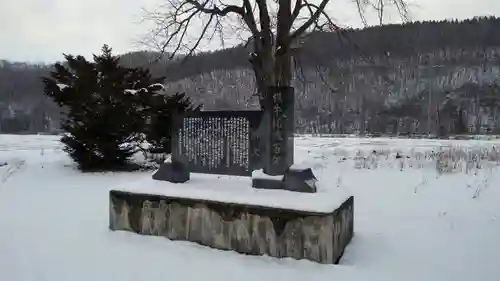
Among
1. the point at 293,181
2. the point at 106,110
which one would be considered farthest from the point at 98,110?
the point at 293,181

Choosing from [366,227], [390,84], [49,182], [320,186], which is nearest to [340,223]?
[320,186]

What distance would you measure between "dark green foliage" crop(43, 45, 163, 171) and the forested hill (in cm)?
5115

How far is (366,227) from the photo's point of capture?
17.7 ft

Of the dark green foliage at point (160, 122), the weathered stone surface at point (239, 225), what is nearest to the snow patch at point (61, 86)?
the dark green foliage at point (160, 122)

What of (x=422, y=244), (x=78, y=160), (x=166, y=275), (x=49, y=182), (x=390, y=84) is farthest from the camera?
(x=390, y=84)

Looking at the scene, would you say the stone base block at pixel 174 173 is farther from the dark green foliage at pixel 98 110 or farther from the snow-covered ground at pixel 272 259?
the dark green foliage at pixel 98 110

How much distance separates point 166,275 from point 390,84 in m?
77.6

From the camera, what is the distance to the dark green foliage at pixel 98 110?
34.1 ft

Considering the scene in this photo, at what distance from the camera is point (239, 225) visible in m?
4.40

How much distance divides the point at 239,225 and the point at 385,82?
77674mm

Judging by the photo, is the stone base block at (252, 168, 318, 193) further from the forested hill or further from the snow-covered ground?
the forested hill

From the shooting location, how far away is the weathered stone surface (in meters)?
4.09

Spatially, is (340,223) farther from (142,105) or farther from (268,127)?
(142,105)

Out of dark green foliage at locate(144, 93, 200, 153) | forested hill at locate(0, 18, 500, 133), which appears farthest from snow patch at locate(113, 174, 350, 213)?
forested hill at locate(0, 18, 500, 133)
